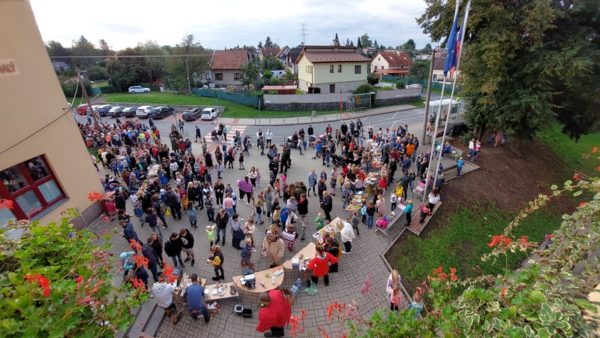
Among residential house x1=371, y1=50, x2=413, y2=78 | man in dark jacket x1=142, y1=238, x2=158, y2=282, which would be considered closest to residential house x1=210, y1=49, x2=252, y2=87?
residential house x1=371, y1=50, x2=413, y2=78

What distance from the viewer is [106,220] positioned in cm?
1268

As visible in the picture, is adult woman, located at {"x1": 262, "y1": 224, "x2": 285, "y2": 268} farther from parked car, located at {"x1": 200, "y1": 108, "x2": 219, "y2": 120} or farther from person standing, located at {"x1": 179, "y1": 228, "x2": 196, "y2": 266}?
parked car, located at {"x1": 200, "y1": 108, "x2": 219, "y2": 120}

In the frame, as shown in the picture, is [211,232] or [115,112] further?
[115,112]

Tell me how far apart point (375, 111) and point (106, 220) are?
30353 millimetres

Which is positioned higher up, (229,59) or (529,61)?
(229,59)

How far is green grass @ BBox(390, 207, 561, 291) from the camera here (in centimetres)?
1102

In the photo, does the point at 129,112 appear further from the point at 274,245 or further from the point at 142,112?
the point at 274,245

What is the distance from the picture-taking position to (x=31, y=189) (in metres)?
10.4

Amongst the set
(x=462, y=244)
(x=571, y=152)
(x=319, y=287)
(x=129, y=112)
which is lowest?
(x=571, y=152)

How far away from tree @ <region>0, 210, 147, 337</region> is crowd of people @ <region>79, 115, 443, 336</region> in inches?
151

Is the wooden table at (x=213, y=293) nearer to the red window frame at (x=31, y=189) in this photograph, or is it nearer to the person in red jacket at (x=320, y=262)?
the person in red jacket at (x=320, y=262)

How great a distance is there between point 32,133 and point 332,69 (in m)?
36.4

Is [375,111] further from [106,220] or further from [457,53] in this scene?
[106,220]

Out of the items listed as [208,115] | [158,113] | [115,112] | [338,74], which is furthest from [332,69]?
[115,112]
